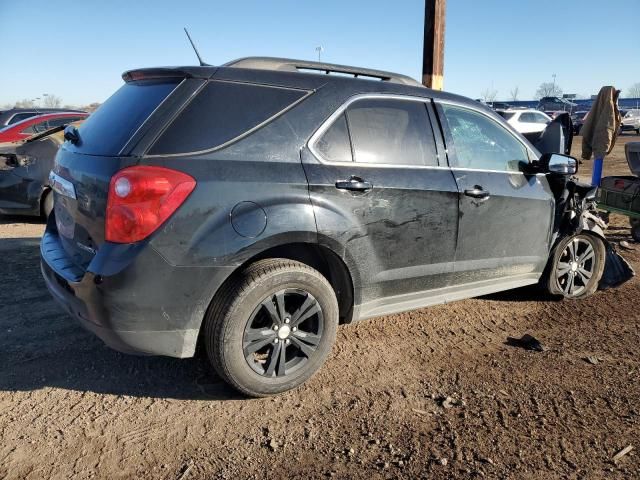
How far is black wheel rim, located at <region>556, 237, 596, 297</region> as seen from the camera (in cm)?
455

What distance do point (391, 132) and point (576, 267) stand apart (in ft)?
8.02

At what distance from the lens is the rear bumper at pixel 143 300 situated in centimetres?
248

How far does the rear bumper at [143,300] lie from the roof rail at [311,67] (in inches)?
49.6

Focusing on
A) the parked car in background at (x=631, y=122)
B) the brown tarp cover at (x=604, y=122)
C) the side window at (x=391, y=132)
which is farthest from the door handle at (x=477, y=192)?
the parked car in background at (x=631, y=122)

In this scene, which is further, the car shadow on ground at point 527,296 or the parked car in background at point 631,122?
the parked car in background at point 631,122

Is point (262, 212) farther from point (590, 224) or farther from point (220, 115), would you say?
point (590, 224)

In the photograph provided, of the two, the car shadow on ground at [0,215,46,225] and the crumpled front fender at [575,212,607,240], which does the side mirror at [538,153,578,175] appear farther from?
the car shadow on ground at [0,215,46,225]

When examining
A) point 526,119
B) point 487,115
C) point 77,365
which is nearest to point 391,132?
point 487,115

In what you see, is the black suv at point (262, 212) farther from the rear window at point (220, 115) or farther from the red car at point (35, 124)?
the red car at point (35, 124)

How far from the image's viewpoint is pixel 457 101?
374 cm

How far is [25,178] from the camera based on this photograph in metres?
6.77

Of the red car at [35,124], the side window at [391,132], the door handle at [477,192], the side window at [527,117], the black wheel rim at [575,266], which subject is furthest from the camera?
the side window at [527,117]

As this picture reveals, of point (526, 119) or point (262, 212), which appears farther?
point (526, 119)

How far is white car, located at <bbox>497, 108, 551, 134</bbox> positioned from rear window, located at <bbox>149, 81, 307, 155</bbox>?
21.0m
